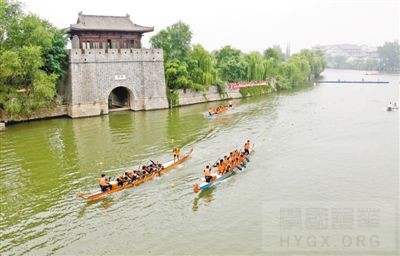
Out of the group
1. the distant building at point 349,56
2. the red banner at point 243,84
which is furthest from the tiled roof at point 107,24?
the distant building at point 349,56

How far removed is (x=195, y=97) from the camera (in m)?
44.1

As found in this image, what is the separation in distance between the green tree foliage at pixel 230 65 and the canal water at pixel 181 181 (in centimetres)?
1934

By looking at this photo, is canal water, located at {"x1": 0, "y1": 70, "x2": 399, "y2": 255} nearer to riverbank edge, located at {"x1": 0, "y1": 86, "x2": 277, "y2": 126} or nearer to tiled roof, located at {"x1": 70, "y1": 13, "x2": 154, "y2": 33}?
riverbank edge, located at {"x1": 0, "y1": 86, "x2": 277, "y2": 126}

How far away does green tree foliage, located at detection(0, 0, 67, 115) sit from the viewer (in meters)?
30.5

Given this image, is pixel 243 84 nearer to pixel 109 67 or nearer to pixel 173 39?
pixel 173 39

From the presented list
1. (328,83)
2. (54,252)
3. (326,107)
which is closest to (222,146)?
(54,252)

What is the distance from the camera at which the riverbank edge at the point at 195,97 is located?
3338 cm

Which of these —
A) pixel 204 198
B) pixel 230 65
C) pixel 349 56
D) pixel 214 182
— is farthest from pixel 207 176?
pixel 349 56

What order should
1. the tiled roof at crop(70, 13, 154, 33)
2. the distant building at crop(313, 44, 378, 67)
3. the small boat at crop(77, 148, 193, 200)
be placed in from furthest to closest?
the distant building at crop(313, 44, 378, 67) → the tiled roof at crop(70, 13, 154, 33) → the small boat at crop(77, 148, 193, 200)

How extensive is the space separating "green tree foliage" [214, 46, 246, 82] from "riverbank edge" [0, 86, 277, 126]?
2308 mm

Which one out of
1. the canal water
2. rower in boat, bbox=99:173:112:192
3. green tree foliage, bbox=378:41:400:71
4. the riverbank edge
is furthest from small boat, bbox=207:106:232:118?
Answer: green tree foliage, bbox=378:41:400:71

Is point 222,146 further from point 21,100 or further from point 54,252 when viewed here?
point 21,100

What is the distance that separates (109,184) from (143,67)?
22622 millimetres

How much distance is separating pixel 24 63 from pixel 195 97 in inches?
726
